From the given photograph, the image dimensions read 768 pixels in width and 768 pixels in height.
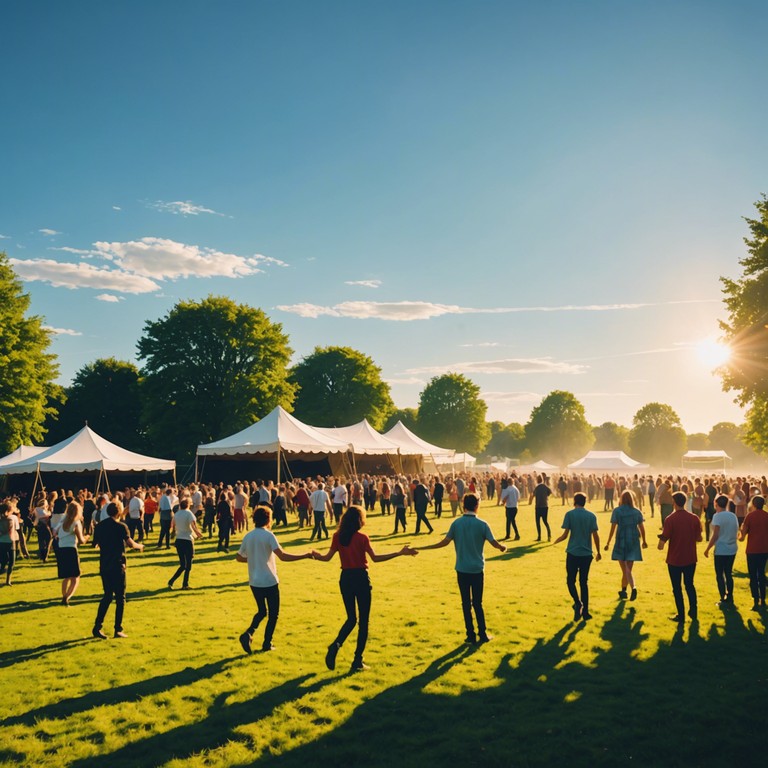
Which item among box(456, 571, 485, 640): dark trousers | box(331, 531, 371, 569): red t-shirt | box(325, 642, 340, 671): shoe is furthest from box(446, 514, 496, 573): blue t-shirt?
box(325, 642, 340, 671): shoe

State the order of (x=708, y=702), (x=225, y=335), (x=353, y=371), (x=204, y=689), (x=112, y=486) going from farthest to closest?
(x=353, y=371), (x=225, y=335), (x=112, y=486), (x=204, y=689), (x=708, y=702)

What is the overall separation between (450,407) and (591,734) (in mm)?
75678

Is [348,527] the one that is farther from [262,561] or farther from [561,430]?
[561,430]

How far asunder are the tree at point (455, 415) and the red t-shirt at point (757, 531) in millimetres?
70374

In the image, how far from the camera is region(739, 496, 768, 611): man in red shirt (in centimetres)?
932

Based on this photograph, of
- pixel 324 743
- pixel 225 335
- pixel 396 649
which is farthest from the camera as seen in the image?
pixel 225 335

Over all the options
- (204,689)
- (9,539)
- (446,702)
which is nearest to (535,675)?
(446,702)

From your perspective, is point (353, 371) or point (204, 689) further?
point (353, 371)

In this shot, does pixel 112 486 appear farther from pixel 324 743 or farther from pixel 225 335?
pixel 324 743

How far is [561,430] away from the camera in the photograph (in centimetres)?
9762

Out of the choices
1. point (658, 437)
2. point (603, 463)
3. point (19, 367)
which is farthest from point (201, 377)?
point (658, 437)

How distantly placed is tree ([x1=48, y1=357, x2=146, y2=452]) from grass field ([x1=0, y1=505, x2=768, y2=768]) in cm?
4465

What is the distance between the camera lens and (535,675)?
6488 mm

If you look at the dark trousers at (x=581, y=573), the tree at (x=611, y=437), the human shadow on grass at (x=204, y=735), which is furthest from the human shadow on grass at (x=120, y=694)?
the tree at (x=611, y=437)
